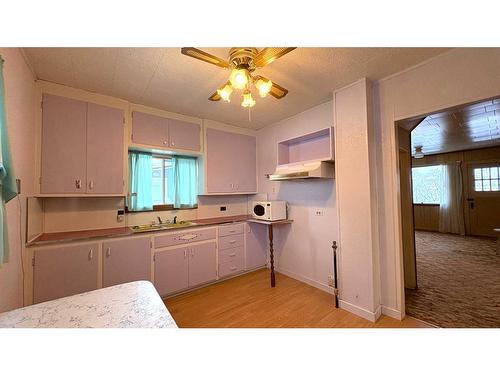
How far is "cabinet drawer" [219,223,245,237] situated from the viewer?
9.71ft

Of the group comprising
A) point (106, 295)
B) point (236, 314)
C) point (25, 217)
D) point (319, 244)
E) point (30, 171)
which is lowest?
point (236, 314)

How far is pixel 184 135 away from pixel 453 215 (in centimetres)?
750

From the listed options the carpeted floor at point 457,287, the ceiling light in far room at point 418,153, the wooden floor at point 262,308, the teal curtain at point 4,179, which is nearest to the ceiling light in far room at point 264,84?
the teal curtain at point 4,179

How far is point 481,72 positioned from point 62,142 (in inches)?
146

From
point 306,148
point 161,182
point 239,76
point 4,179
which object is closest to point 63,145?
point 161,182

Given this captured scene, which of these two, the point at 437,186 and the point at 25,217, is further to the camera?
the point at 437,186

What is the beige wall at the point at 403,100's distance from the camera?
4.93 feet

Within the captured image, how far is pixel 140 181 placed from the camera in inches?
110

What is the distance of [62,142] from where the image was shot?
2.06m

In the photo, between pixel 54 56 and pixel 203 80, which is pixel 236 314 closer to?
pixel 203 80

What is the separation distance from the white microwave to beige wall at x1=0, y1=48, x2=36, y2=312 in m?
2.47

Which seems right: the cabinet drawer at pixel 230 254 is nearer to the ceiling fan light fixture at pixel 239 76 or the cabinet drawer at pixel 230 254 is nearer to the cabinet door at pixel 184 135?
the cabinet door at pixel 184 135

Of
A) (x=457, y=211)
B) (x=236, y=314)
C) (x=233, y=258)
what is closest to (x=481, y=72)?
(x=236, y=314)
